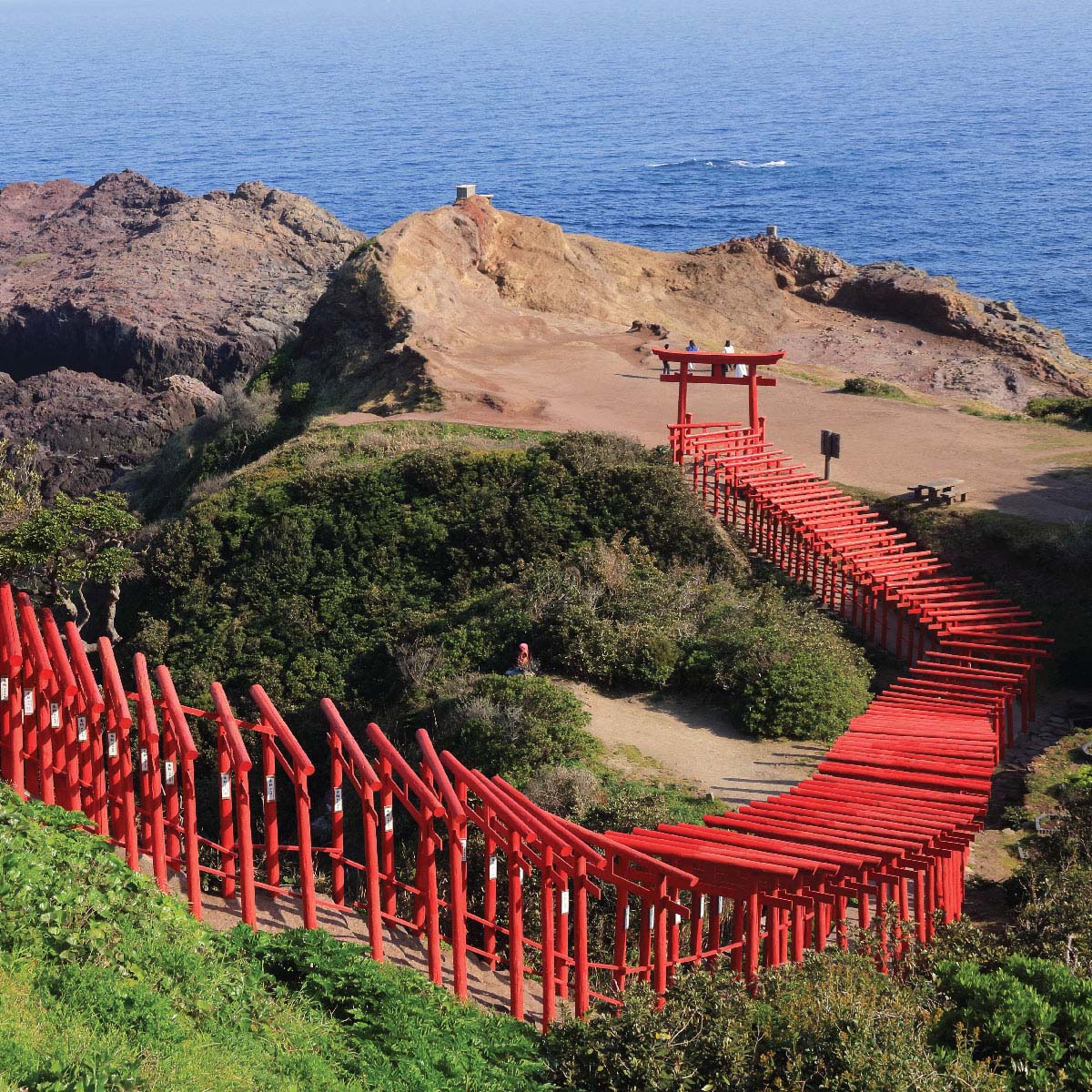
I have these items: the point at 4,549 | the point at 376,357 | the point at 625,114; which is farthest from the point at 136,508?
the point at 625,114

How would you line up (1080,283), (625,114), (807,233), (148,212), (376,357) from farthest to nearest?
(625,114) → (807,233) → (1080,283) → (148,212) → (376,357)

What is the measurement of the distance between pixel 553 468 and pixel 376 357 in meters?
10.7

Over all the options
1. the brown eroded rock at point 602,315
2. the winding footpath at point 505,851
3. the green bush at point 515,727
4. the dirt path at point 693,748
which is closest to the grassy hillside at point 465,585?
the dirt path at point 693,748

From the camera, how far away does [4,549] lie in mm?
23453

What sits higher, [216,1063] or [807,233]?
[807,233]

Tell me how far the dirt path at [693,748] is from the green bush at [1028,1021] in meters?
6.58

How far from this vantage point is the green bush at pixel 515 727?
665 inches

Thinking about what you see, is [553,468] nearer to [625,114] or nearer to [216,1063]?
[216,1063]

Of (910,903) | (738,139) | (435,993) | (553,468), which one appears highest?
(738,139)

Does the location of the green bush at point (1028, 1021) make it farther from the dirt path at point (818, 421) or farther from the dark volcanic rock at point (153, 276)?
the dark volcanic rock at point (153, 276)

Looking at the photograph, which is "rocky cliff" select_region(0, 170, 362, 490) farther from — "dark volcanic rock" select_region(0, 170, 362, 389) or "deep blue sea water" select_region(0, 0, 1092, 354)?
"deep blue sea water" select_region(0, 0, 1092, 354)

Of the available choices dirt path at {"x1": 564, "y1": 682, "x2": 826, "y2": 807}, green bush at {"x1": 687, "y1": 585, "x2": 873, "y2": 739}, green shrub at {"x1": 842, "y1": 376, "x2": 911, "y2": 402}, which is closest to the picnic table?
green bush at {"x1": 687, "y1": 585, "x2": 873, "y2": 739}

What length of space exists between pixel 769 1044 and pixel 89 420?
→ 43032 millimetres

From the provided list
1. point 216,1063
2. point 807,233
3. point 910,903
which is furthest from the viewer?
point 807,233
